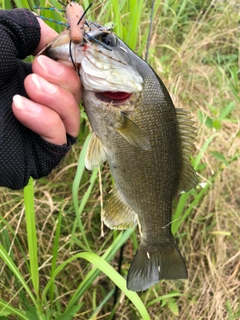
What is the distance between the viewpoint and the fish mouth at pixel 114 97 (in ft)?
3.61

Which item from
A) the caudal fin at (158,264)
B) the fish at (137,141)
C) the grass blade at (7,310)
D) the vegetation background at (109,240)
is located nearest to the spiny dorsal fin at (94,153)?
the fish at (137,141)

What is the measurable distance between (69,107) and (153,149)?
364mm

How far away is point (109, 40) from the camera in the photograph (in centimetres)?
108

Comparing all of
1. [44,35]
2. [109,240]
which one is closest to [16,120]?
[44,35]

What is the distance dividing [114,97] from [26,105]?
30 centimetres

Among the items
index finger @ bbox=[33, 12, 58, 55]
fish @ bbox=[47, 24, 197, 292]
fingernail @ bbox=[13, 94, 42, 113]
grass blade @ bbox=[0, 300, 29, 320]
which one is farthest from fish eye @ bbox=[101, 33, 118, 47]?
grass blade @ bbox=[0, 300, 29, 320]

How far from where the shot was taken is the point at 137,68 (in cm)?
112

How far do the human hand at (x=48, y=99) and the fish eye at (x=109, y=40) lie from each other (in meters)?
0.16

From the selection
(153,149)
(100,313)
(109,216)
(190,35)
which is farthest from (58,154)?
(190,35)

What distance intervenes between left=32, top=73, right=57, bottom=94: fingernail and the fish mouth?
0.64ft

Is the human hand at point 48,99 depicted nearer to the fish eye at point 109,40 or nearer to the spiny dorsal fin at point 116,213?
the fish eye at point 109,40

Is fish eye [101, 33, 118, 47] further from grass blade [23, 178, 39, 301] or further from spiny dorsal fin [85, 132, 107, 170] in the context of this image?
grass blade [23, 178, 39, 301]

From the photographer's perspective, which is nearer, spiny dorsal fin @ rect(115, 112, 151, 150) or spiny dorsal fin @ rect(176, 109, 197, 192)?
spiny dorsal fin @ rect(115, 112, 151, 150)

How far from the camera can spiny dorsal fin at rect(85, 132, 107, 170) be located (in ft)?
3.97
